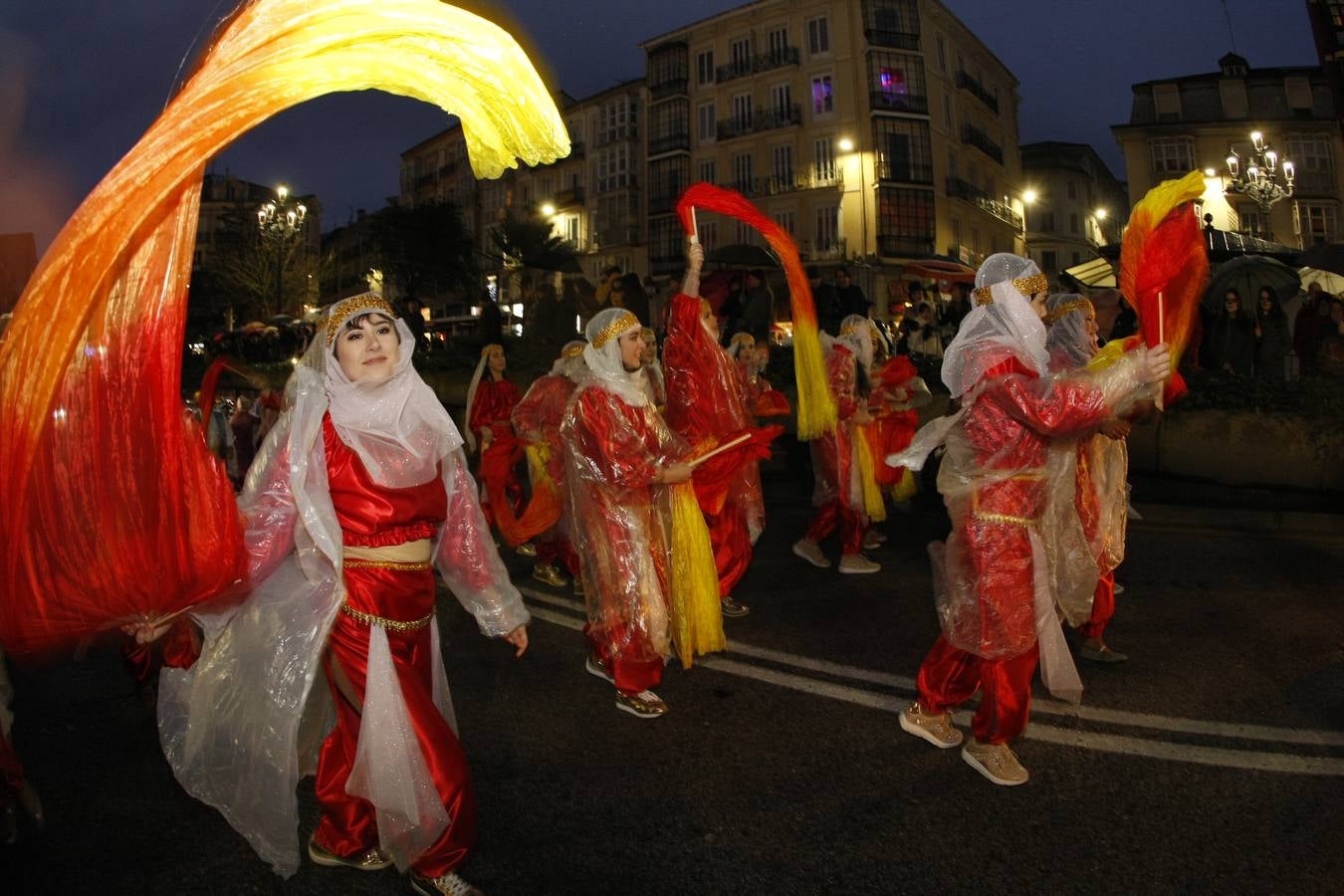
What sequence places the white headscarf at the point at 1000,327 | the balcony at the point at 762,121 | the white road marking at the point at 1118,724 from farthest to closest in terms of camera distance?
the balcony at the point at 762,121, the white headscarf at the point at 1000,327, the white road marking at the point at 1118,724

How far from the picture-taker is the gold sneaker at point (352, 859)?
9.37ft

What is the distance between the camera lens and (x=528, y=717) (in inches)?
162

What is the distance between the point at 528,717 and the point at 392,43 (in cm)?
308

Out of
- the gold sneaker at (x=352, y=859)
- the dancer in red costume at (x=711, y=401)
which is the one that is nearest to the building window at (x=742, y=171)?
the dancer in red costume at (x=711, y=401)

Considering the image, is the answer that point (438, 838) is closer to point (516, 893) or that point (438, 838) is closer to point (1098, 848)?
point (516, 893)

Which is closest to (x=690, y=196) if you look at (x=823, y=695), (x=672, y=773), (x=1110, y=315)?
(x=823, y=695)

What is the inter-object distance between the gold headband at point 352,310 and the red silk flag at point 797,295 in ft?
8.91

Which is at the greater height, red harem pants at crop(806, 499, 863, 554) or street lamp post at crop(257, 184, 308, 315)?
street lamp post at crop(257, 184, 308, 315)

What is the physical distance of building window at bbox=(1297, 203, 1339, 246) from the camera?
3869 centimetres

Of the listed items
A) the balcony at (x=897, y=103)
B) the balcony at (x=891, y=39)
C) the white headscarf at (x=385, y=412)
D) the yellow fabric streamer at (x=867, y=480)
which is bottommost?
the yellow fabric streamer at (x=867, y=480)

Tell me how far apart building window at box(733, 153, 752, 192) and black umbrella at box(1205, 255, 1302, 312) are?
3173cm

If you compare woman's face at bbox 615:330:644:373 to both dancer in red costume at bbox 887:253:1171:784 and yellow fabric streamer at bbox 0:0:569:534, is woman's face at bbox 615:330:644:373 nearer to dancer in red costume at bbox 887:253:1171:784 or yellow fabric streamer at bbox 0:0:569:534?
dancer in red costume at bbox 887:253:1171:784

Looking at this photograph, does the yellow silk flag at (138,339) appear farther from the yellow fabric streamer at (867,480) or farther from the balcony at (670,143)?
the balcony at (670,143)

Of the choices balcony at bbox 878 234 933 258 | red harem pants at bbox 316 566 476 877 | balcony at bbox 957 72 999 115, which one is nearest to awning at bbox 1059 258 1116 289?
red harem pants at bbox 316 566 476 877
